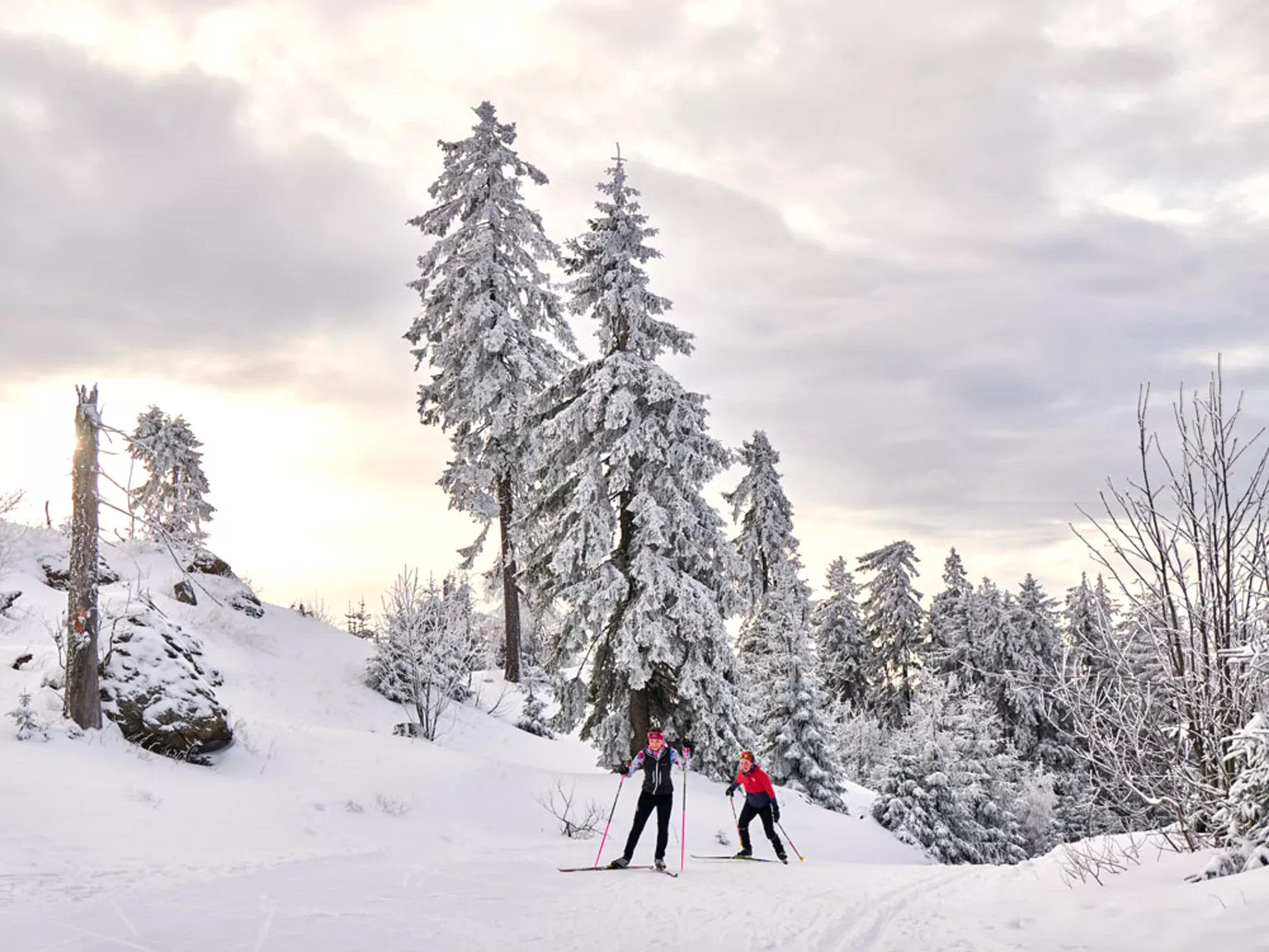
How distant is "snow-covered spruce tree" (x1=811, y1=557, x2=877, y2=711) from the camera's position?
46969 millimetres

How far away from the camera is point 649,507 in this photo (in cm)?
1767

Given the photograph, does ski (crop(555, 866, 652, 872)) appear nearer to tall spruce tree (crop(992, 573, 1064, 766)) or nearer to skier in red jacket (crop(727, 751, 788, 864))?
skier in red jacket (crop(727, 751, 788, 864))

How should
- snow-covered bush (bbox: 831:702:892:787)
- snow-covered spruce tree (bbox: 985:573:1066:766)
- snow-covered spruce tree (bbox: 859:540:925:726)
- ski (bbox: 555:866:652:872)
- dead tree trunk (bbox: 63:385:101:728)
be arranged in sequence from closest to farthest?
ski (bbox: 555:866:652:872), dead tree trunk (bbox: 63:385:101:728), snow-covered bush (bbox: 831:702:892:787), snow-covered spruce tree (bbox: 985:573:1066:766), snow-covered spruce tree (bbox: 859:540:925:726)

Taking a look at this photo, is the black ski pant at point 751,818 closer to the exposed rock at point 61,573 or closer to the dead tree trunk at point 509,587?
the dead tree trunk at point 509,587

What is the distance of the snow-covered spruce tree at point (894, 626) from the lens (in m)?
46.0

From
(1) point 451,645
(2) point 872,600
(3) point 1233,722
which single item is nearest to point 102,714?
(1) point 451,645

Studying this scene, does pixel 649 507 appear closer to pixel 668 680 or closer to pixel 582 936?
pixel 668 680

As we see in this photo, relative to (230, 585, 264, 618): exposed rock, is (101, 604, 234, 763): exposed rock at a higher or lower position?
lower

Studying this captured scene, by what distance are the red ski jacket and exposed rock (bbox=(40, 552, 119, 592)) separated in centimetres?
1740

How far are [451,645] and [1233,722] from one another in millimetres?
15882

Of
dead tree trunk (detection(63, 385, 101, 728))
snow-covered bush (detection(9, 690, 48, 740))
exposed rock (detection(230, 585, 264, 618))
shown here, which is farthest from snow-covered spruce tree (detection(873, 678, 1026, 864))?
snow-covered bush (detection(9, 690, 48, 740))

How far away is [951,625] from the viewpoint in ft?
145

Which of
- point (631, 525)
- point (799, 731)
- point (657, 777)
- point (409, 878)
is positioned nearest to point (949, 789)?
point (799, 731)

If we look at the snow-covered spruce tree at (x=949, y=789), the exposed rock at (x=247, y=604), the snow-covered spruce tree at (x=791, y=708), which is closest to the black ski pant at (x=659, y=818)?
the snow-covered spruce tree at (x=791, y=708)
